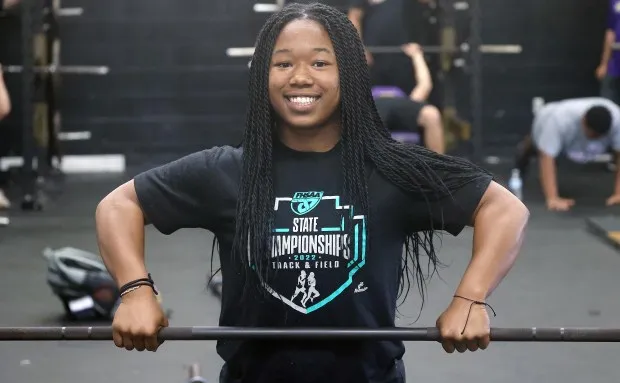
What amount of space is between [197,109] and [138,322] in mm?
7478

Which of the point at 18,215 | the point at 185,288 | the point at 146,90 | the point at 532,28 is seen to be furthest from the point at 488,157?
the point at 185,288

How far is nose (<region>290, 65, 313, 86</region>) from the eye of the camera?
2022mm

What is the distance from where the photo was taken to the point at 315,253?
79.6 inches

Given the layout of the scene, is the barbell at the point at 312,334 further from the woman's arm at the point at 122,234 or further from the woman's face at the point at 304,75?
the woman's face at the point at 304,75

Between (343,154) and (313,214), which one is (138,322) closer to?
(313,214)

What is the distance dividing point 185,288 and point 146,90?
423cm

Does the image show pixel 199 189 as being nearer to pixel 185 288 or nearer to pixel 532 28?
pixel 185 288

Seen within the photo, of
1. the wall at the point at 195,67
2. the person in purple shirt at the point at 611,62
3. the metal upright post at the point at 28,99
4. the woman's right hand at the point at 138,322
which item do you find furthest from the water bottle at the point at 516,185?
the woman's right hand at the point at 138,322

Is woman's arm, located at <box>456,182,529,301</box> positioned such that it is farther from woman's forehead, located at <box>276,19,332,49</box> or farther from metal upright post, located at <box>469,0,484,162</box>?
metal upright post, located at <box>469,0,484,162</box>

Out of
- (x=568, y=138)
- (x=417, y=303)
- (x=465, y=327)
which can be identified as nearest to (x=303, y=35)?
(x=465, y=327)

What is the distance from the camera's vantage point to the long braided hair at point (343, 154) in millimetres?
2035

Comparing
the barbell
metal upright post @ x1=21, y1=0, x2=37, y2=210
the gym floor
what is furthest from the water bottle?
the barbell

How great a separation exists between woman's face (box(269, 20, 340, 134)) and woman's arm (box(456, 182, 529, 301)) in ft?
1.13

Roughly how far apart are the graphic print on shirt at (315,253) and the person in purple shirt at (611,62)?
23.2ft
